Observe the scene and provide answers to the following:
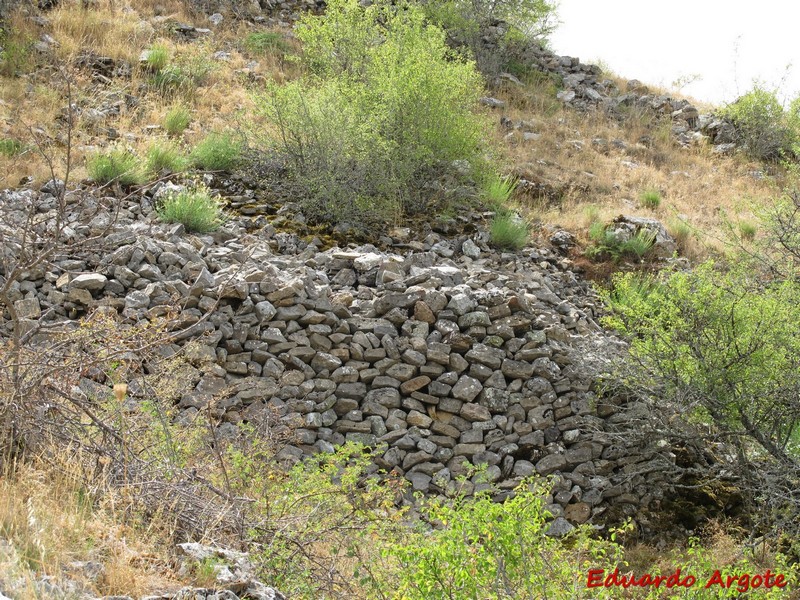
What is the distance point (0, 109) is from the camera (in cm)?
1009

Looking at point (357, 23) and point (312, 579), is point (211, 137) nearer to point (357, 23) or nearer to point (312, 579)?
point (357, 23)

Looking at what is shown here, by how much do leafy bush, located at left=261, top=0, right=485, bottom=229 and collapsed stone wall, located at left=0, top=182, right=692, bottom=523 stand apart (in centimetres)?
182

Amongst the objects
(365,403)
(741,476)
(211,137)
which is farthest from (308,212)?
(741,476)

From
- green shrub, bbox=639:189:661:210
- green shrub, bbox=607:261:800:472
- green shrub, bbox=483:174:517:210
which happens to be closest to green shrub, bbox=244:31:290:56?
green shrub, bbox=483:174:517:210

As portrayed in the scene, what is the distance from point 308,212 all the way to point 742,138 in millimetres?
10705

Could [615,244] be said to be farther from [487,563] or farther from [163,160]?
[487,563]

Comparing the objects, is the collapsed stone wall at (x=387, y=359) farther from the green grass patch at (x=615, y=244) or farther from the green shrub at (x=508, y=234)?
the green grass patch at (x=615, y=244)

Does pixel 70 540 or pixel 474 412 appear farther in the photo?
pixel 474 412

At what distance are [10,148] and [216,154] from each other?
7.45 ft

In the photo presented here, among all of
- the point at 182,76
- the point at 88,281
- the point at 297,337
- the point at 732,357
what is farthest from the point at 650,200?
the point at 88,281

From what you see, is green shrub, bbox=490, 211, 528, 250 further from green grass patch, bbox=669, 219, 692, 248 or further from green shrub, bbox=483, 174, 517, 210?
green grass patch, bbox=669, 219, 692, 248

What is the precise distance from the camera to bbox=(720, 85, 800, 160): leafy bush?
51.9ft

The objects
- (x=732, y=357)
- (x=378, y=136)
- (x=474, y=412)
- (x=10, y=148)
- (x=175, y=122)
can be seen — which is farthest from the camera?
(x=175, y=122)

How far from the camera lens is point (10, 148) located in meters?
8.98
